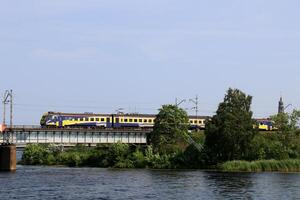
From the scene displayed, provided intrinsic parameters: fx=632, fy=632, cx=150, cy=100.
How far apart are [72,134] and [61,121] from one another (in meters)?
9.06

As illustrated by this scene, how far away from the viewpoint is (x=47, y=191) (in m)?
84.2

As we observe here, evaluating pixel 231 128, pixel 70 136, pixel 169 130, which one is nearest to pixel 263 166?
pixel 231 128

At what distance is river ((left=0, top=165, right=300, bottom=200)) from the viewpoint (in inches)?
3125

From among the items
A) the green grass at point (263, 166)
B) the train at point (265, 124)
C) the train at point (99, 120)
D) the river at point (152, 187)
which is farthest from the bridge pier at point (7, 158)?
the train at point (265, 124)

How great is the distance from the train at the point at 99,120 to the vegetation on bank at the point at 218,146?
9514 mm

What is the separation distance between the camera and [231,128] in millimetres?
132500

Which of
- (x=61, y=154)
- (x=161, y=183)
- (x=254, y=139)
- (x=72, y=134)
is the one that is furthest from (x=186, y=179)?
(x=61, y=154)

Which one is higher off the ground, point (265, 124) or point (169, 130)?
point (265, 124)

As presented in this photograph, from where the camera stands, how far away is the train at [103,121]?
168 meters

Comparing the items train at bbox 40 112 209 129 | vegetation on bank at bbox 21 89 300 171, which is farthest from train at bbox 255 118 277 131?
vegetation on bank at bbox 21 89 300 171

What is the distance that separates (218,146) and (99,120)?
48388 millimetres

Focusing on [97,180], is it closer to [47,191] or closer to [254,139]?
[47,191]

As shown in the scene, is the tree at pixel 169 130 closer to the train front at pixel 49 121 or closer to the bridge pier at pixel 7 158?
the train front at pixel 49 121

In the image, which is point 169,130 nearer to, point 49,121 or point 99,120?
point 99,120
